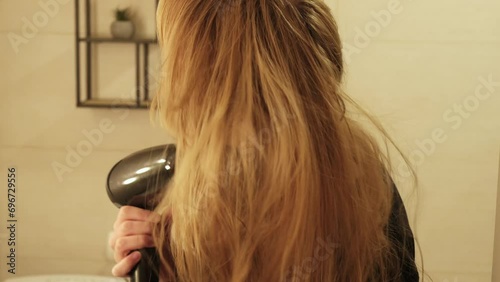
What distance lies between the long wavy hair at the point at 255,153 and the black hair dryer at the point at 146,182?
2 cm

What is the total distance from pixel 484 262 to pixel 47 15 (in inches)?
51.5

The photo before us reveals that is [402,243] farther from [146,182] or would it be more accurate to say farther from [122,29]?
[122,29]

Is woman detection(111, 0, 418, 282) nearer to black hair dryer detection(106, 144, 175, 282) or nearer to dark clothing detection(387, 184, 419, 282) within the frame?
black hair dryer detection(106, 144, 175, 282)

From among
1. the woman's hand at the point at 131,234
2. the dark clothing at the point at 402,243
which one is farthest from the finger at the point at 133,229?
the dark clothing at the point at 402,243

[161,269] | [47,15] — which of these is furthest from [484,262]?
[47,15]

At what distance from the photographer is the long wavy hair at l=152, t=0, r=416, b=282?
0.53 meters

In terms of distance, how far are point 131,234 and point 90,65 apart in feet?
3.18

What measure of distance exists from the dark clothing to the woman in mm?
172

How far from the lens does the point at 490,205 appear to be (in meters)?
1.48

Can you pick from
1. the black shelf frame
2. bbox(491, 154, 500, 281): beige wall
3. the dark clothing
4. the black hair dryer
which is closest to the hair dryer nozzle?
the black hair dryer

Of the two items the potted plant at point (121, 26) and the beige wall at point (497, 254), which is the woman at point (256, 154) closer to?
the potted plant at point (121, 26)

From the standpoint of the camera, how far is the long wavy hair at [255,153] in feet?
1.73

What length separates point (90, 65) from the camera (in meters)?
1.48

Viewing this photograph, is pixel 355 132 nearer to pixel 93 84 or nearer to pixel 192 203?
pixel 192 203
